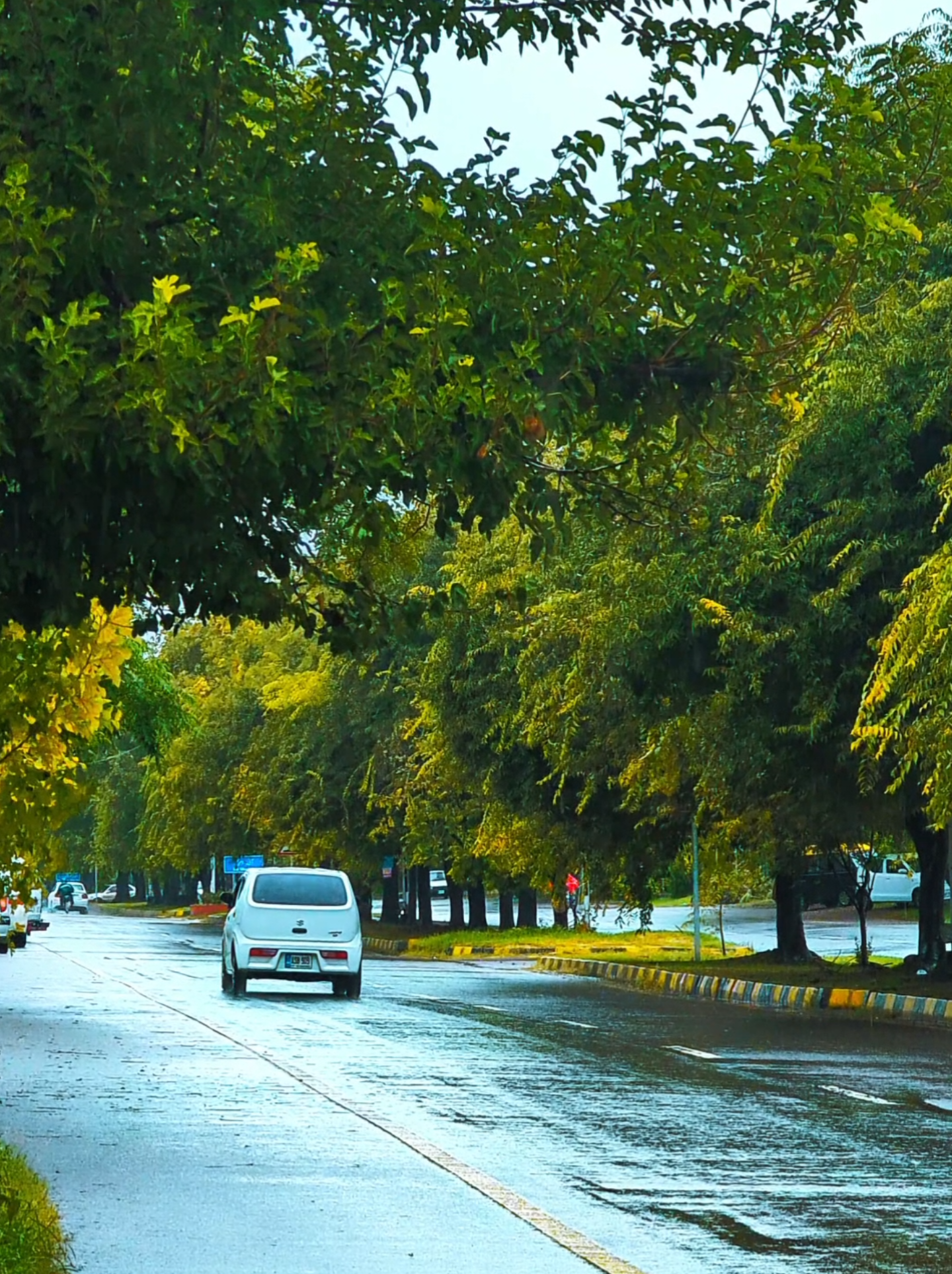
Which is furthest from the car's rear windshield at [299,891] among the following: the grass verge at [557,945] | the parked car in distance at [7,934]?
the grass verge at [557,945]

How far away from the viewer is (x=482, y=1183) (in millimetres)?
11047

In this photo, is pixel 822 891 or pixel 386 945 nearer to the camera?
pixel 386 945

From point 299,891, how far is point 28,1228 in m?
21.0

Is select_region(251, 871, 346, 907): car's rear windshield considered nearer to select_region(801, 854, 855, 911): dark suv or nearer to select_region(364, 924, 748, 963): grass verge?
select_region(364, 924, 748, 963): grass verge

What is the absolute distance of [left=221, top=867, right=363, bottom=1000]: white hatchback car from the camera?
28844mm

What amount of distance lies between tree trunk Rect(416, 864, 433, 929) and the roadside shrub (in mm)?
54344

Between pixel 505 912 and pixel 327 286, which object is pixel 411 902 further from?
pixel 327 286

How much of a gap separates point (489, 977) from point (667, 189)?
1231 inches

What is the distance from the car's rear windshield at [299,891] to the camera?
29469 millimetres

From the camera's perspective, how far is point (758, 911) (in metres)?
85.9

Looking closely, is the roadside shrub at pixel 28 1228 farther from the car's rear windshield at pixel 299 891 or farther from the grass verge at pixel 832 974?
the grass verge at pixel 832 974

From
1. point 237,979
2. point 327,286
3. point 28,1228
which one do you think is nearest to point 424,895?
point 237,979

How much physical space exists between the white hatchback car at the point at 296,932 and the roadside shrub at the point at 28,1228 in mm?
18034

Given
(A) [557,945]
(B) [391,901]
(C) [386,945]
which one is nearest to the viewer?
(A) [557,945]
